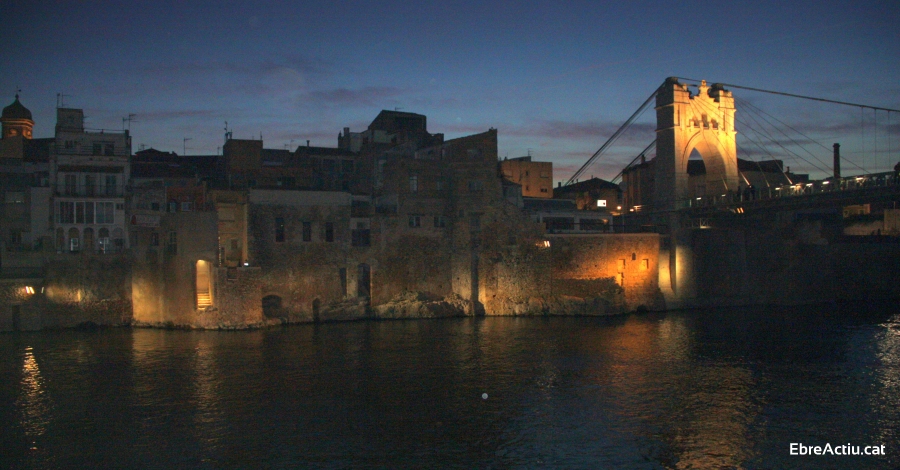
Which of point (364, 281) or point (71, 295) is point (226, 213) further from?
point (71, 295)

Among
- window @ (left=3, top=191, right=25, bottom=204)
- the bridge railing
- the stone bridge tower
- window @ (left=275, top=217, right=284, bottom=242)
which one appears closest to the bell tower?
window @ (left=3, top=191, right=25, bottom=204)

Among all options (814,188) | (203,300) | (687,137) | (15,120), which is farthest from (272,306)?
(814,188)

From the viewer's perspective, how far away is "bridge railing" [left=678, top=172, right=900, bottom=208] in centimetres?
4044

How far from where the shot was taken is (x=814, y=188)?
45.2 meters

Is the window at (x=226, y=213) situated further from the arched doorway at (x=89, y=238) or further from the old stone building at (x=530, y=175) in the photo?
the old stone building at (x=530, y=175)

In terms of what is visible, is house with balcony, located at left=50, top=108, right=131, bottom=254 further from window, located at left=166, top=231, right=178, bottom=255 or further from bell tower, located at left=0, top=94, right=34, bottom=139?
bell tower, located at left=0, top=94, right=34, bottom=139

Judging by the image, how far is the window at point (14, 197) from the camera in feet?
154

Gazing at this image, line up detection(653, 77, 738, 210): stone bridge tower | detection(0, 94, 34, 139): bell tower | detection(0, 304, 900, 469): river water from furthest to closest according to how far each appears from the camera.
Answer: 1. detection(0, 94, 34, 139): bell tower
2. detection(653, 77, 738, 210): stone bridge tower
3. detection(0, 304, 900, 469): river water

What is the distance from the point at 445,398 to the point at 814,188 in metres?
31.1

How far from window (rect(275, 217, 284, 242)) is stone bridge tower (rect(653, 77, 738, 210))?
26670 mm

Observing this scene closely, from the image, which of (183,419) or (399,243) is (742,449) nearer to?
(183,419)

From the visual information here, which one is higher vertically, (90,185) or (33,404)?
(90,185)

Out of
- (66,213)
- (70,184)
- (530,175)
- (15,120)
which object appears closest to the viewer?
(66,213)

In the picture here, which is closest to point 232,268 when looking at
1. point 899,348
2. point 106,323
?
point 106,323
